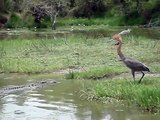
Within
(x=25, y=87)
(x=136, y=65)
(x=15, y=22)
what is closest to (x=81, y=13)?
(x=15, y=22)

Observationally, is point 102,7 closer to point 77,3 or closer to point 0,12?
point 77,3

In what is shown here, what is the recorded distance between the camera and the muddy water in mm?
11344

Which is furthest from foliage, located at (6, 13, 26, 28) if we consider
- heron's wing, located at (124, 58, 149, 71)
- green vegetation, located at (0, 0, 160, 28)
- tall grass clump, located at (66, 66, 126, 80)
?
heron's wing, located at (124, 58, 149, 71)

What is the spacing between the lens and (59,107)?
12430 millimetres

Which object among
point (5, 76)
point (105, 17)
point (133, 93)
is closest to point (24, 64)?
point (5, 76)

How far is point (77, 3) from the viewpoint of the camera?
64.6 meters

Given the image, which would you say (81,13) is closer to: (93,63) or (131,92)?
(93,63)

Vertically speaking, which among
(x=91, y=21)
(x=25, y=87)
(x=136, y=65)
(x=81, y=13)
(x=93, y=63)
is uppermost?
(x=81, y=13)

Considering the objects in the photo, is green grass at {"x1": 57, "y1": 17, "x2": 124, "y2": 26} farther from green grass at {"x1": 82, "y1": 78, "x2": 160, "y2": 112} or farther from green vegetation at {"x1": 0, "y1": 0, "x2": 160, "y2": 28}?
green grass at {"x1": 82, "y1": 78, "x2": 160, "y2": 112}

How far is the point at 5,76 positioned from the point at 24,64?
6.65 feet

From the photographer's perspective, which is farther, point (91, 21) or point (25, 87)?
point (91, 21)

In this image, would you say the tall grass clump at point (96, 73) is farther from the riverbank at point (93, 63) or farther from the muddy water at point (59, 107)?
the muddy water at point (59, 107)

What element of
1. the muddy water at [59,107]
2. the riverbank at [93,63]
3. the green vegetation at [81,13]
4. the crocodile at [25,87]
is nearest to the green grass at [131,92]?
the riverbank at [93,63]

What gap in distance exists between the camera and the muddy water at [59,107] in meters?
11.3
